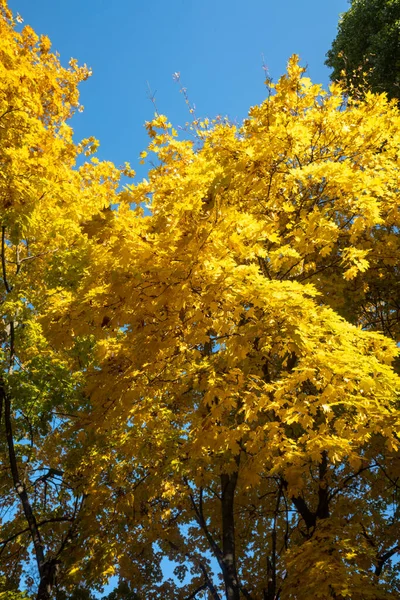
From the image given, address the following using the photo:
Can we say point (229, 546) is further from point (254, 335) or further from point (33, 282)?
point (33, 282)

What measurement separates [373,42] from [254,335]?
12.6 m

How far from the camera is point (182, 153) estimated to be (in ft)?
21.1

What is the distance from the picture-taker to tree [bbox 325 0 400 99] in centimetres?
1253

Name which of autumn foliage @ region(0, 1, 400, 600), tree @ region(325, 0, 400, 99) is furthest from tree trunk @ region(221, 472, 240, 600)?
tree @ region(325, 0, 400, 99)

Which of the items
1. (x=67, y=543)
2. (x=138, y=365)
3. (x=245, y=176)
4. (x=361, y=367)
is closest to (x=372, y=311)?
(x=245, y=176)

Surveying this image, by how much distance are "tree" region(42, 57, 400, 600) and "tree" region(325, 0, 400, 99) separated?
7406 mm

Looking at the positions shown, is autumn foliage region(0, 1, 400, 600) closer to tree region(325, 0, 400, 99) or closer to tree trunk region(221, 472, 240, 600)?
tree trunk region(221, 472, 240, 600)

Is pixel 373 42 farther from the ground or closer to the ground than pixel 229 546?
farther from the ground

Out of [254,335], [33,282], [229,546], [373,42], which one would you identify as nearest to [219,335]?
[254,335]

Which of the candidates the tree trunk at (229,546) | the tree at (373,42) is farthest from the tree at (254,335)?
the tree at (373,42)

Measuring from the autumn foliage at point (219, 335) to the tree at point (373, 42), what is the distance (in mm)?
6981

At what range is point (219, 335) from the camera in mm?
4574

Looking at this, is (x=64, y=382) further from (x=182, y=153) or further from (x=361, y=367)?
(x=361, y=367)

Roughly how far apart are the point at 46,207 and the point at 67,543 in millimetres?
5399
